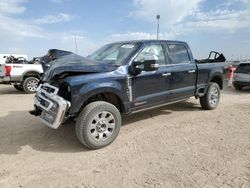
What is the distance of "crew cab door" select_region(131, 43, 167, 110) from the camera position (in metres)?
5.12

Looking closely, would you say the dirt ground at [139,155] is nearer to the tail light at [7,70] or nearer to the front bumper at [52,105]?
the front bumper at [52,105]

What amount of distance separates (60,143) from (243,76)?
969 centimetres

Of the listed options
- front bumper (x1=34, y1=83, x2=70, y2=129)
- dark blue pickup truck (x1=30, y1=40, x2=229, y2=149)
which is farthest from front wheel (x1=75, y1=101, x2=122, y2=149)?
front bumper (x1=34, y1=83, x2=70, y2=129)

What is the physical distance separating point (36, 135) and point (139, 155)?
2.32 m

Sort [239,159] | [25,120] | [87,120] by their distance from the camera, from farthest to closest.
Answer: [25,120] < [87,120] < [239,159]

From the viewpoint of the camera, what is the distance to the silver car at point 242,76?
1152 centimetres

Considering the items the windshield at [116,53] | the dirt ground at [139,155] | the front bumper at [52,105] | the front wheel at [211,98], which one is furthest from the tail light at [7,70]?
the front wheel at [211,98]

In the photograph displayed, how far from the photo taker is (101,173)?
3.60 metres

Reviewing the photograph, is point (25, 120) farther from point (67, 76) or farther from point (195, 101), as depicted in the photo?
point (195, 101)

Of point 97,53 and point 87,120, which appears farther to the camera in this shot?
point 97,53

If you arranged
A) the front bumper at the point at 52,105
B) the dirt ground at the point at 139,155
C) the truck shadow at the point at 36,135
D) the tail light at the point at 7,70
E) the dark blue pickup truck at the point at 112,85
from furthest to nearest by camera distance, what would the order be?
1. the tail light at the point at 7,70
2. the truck shadow at the point at 36,135
3. the dark blue pickup truck at the point at 112,85
4. the front bumper at the point at 52,105
5. the dirt ground at the point at 139,155

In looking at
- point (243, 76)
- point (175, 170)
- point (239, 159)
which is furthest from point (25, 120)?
point (243, 76)

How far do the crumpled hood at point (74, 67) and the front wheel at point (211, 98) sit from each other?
11.1ft

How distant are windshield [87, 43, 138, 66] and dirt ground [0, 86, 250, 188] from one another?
1502 mm
